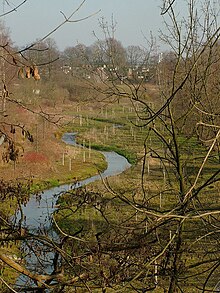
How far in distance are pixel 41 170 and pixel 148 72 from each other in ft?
49.7

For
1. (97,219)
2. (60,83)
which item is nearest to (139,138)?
(60,83)

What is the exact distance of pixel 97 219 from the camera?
41.8ft

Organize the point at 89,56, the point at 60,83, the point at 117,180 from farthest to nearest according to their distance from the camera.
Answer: the point at 60,83 < the point at 117,180 < the point at 89,56

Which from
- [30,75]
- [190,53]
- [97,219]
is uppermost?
[190,53]

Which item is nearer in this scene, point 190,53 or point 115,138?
point 190,53

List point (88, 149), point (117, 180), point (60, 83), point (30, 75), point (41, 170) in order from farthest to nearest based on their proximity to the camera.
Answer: point (60, 83), point (88, 149), point (41, 170), point (117, 180), point (30, 75)

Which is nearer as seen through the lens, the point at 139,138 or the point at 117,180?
the point at 117,180

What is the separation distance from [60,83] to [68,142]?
4066mm

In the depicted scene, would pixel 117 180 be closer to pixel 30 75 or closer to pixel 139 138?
pixel 139 138

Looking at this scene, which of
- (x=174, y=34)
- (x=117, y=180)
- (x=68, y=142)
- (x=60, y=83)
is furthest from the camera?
(x=60, y=83)

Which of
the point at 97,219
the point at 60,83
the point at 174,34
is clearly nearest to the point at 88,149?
the point at 60,83

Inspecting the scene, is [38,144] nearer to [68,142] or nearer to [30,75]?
[68,142]

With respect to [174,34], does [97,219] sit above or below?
below

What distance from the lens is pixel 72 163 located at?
22.0m
